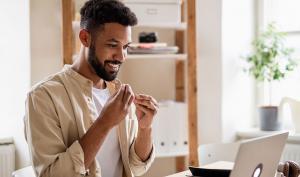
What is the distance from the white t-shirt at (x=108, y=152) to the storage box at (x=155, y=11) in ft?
2.94

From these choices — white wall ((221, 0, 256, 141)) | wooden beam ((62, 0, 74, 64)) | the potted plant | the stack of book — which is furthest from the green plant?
wooden beam ((62, 0, 74, 64))

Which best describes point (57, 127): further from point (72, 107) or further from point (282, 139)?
point (282, 139)

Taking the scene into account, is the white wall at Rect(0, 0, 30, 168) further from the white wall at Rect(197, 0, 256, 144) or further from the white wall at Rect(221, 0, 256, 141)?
the white wall at Rect(221, 0, 256, 141)

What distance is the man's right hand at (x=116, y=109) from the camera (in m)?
1.50

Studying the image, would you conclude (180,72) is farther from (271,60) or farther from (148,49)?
(271,60)

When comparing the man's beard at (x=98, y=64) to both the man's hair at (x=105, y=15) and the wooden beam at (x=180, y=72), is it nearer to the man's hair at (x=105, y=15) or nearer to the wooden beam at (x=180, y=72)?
the man's hair at (x=105, y=15)

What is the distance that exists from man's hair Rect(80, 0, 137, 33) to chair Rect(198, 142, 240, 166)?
36.8 inches

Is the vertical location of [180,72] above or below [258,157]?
above

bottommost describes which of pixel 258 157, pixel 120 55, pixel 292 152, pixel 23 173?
pixel 292 152

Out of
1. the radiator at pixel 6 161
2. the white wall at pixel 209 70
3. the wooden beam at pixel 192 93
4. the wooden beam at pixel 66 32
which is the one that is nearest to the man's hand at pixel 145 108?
the wooden beam at pixel 66 32

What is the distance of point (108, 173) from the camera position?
5.70 ft

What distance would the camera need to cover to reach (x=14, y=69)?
2.62 meters

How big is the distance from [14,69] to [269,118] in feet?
5.08

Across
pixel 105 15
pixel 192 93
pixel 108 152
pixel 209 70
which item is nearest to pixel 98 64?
pixel 105 15
